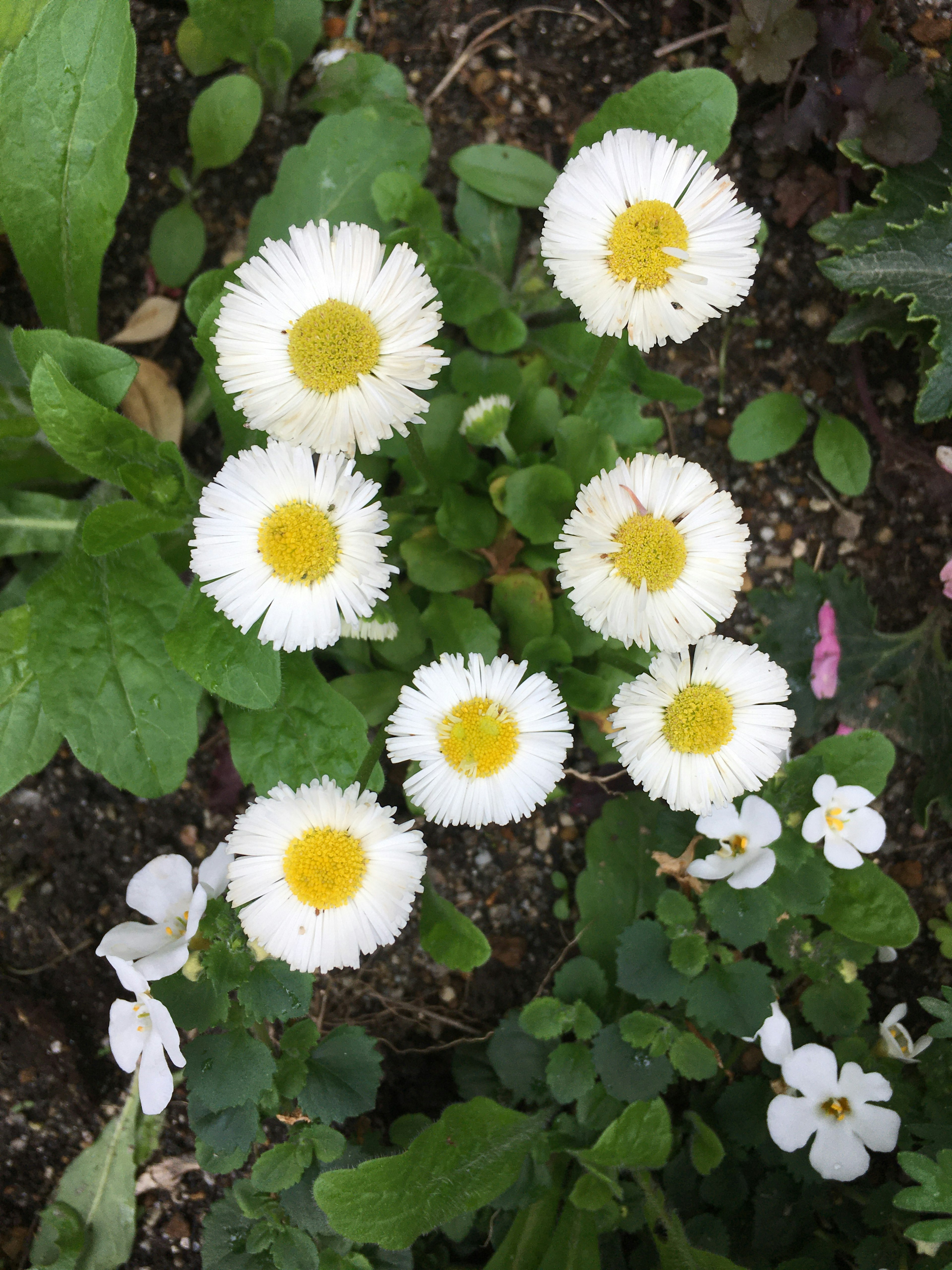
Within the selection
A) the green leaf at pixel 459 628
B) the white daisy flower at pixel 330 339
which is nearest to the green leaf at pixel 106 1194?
the green leaf at pixel 459 628

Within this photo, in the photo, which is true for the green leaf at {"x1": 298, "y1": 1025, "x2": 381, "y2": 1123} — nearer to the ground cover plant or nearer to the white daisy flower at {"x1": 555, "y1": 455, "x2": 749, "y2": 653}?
the ground cover plant

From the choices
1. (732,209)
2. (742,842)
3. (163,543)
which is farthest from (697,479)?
(163,543)

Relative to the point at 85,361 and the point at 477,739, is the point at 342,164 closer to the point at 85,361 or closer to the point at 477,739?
the point at 85,361

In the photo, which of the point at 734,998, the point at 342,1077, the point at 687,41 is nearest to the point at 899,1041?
the point at 734,998

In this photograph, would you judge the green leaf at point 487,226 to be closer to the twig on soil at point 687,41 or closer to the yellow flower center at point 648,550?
the twig on soil at point 687,41

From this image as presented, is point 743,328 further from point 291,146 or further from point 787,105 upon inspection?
point 291,146

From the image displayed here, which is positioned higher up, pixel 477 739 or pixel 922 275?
pixel 922 275
